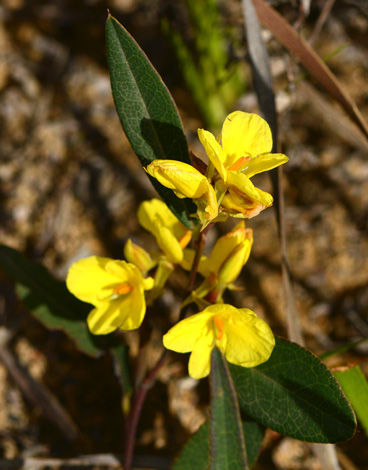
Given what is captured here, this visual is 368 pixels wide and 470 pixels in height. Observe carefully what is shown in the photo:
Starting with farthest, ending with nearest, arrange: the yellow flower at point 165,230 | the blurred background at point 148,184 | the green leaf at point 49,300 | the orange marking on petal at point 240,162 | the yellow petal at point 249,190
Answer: the blurred background at point 148,184 < the green leaf at point 49,300 < the yellow flower at point 165,230 < the orange marking on petal at point 240,162 < the yellow petal at point 249,190

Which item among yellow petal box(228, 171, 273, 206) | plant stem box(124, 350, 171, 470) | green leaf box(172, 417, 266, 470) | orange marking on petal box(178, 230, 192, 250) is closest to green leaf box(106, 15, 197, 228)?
orange marking on petal box(178, 230, 192, 250)

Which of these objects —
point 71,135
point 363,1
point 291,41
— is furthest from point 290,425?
point 363,1

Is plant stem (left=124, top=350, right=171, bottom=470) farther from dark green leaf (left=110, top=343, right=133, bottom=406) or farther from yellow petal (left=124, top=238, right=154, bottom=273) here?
yellow petal (left=124, top=238, right=154, bottom=273)

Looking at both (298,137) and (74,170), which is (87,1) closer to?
(74,170)

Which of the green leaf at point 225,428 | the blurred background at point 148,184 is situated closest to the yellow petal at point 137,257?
the green leaf at point 225,428

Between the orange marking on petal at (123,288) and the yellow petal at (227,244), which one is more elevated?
the yellow petal at (227,244)

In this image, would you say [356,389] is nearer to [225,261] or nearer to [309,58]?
[225,261]

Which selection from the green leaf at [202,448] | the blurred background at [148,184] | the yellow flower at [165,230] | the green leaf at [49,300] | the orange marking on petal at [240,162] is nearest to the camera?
the orange marking on petal at [240,162]

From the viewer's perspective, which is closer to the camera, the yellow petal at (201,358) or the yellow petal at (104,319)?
the yellow petal at (201,358)

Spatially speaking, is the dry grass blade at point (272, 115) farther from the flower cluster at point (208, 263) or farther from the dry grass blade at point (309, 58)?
the flower cluster at point (208, 263)
